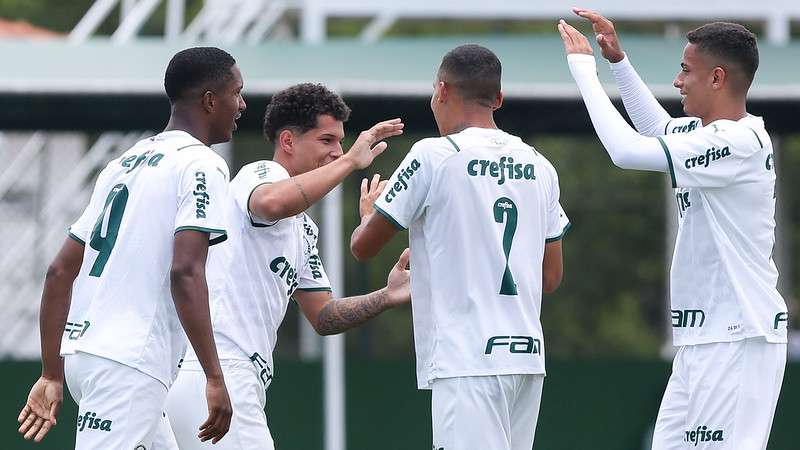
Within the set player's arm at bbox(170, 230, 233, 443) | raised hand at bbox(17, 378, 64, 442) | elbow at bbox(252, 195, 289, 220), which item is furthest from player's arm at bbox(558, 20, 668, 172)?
raised hand at bbox(17, 378, 64, 442)

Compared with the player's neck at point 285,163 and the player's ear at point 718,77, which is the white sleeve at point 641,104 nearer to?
the player's ear at point 718,77

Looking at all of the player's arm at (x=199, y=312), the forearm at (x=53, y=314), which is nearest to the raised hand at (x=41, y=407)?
the forearm at (x=53, y=314)

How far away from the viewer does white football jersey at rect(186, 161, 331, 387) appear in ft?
21.6

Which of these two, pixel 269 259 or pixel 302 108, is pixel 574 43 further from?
pixel 269 259

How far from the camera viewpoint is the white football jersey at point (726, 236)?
21.0ft

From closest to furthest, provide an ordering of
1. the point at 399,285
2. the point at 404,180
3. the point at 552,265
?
the point at 404,180 → the point at 552,265 → the point at 399,285

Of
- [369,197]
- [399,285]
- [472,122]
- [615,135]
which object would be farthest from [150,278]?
[615,135]

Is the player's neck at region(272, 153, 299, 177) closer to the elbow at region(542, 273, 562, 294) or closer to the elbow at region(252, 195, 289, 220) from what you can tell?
the elbow at region(252, 195, 289, 220)

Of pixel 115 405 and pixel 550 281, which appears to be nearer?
pixel 115 405

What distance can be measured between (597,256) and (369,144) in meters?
21.7

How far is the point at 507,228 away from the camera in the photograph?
618cm

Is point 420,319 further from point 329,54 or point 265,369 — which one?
point 329,54

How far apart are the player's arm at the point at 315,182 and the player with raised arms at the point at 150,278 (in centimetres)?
34

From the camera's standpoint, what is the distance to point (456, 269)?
20.2 feet
